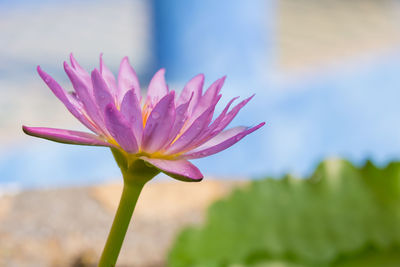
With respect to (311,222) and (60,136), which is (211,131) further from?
(311,222)

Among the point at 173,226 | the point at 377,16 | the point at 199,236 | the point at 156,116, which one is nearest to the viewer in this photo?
the point at 156,116

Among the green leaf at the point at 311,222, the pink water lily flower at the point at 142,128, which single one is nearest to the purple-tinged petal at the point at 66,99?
the pink water lily flower at the point at 142,128

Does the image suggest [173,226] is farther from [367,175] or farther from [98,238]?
[367,175]

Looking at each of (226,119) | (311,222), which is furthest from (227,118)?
(311,222)

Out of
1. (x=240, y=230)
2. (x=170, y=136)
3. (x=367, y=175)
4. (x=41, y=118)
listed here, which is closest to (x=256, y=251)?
(x=240, y=230)

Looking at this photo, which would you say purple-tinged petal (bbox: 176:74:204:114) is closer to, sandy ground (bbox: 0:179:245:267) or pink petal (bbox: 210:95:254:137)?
pink petal (bbox: 210:95:254:137)

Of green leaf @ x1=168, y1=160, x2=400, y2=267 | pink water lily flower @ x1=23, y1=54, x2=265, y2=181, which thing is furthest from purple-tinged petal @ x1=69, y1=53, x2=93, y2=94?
green leaf @ x1=168, y1=160, x2=400, y2=267
